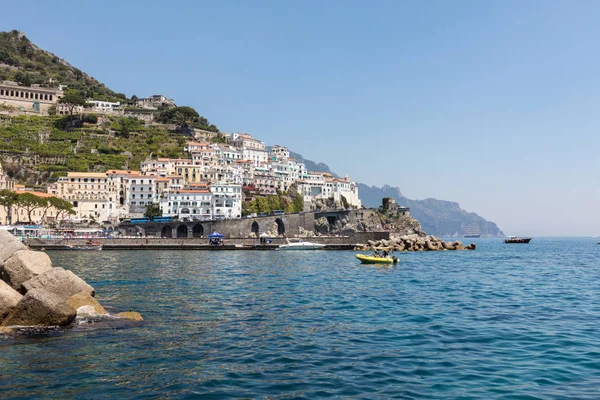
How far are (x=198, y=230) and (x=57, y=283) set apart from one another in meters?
77.1

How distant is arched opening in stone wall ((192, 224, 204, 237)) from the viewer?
92375 mm

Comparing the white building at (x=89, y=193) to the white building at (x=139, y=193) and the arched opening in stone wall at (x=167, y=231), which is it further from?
the arched opening in stone wall at (x=167, y=231)

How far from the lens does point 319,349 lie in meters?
13.3

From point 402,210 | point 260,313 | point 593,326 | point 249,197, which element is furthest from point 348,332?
point 402,210

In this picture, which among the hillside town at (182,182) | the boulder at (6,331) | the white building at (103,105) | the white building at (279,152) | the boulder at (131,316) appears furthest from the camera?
the white building at (279,152)

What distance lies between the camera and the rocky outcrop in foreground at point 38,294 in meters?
15.5

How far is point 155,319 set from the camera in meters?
17.6

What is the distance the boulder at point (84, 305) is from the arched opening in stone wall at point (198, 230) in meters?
75.5

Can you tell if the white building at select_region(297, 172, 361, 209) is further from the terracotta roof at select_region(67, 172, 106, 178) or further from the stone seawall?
the terracotta roof at select_region(67, 172, 106, 178)

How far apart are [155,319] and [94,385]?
300 inches

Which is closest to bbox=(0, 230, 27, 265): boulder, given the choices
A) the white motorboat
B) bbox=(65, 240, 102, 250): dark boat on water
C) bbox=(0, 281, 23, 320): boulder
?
bbox=(0, 281, 23, 320): boulder

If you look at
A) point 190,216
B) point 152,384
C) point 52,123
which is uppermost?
point 52,123

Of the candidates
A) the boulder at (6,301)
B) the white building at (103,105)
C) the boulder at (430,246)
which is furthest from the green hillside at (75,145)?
the boulder at (6,301)

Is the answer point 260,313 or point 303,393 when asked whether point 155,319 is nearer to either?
point 260,313
